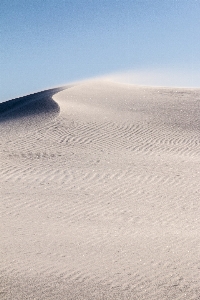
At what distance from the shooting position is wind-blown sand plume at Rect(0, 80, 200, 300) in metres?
6.81

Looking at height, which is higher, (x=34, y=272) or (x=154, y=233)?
(x=34, y=272)

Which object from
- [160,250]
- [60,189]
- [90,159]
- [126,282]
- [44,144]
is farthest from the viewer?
[44,144]

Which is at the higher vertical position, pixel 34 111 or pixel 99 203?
pixel 34 111

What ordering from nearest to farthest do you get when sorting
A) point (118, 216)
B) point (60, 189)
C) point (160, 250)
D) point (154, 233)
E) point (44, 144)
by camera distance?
point (160, 250)
point (154, 233)
point (118, 216)
point (60, 189)
point (44, 144)

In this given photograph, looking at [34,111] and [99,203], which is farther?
[34,111]

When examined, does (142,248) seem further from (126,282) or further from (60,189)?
(60,189)

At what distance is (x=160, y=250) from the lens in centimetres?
804

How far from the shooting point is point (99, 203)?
451 inches

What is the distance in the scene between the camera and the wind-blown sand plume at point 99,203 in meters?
6.81

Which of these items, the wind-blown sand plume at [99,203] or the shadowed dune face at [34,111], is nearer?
the wind-blown sand plume at [99,203]

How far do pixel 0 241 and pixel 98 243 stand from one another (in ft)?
5.14

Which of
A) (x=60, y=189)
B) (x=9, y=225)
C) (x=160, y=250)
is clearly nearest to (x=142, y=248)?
(x=160, y=250)

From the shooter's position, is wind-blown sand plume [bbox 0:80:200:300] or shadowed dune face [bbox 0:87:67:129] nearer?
wind-blown sand plume [bbox 0:80:200:300]

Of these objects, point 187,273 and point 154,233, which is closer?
point 187,273
